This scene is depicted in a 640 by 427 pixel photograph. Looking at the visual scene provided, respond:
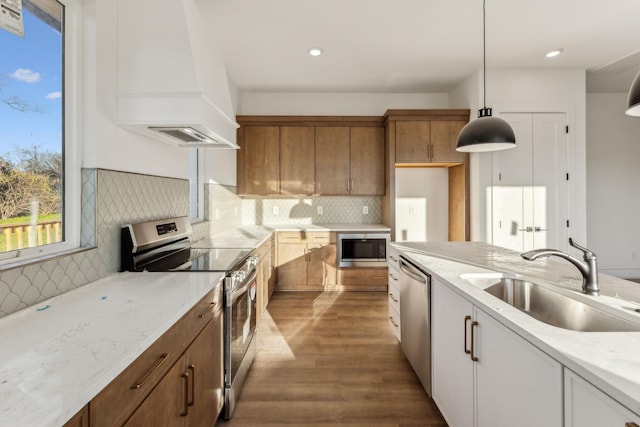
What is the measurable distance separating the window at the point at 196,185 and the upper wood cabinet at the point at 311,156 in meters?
1.09

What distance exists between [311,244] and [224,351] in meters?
2.50

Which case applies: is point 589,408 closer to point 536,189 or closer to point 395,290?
point 395,290

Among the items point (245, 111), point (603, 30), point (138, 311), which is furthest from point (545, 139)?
point (138, 311)

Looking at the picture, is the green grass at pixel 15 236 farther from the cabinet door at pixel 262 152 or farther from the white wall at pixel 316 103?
the white wall at pixel 316 103

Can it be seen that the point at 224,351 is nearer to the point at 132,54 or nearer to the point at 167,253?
the point at 167,253

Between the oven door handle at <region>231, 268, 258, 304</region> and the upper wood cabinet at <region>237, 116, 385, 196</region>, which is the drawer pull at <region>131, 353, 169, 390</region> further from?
the upper wood cabinet at <region>237, 116, 385, 196</region>

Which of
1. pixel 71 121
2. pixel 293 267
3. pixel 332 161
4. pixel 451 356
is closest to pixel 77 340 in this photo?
pixel 71 121

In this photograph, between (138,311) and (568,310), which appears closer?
(138,311)

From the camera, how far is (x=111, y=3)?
1746 millimetres

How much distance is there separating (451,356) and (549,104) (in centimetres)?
379

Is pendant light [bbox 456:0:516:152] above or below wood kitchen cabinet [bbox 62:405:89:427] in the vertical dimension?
above

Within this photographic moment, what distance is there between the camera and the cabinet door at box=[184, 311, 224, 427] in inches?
51.8

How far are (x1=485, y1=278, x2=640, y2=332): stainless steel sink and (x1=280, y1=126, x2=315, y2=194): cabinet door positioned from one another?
10.0 ft

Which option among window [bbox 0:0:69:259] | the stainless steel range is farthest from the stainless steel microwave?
window [bbox 0:0:69:259]
